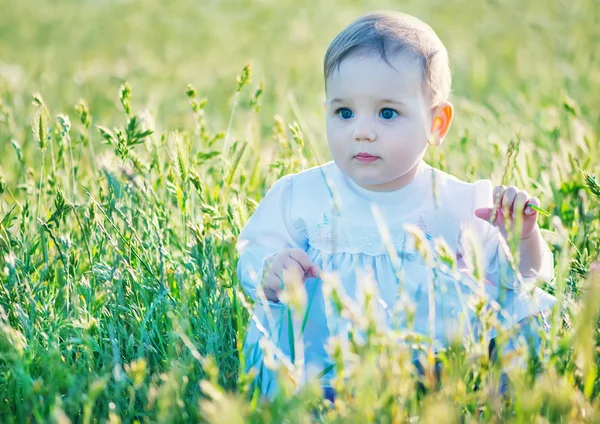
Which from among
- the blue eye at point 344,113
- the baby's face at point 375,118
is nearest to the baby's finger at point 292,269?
the baby's face at point 375,118

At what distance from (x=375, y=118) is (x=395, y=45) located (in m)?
0.20

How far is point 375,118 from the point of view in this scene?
204 centimetres

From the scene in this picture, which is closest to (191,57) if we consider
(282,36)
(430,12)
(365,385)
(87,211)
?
(282,36)

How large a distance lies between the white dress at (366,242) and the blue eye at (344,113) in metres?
0.22

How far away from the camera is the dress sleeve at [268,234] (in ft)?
7.00

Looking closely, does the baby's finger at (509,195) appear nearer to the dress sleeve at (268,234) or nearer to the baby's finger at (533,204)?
the baby's finger at (533,204)

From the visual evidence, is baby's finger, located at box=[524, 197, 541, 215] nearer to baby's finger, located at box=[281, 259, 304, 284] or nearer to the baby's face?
the baby's face

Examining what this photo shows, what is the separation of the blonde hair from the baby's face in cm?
2

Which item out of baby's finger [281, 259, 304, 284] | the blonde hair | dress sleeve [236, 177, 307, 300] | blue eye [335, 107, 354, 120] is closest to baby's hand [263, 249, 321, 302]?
baby's finger [281, 259, 304, 284]

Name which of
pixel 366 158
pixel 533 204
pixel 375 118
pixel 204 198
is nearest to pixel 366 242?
pixel 366 158

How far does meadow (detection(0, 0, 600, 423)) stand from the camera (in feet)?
4.90

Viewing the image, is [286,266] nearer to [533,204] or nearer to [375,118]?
[375,118]

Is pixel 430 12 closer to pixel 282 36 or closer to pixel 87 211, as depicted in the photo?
pixel 282 36

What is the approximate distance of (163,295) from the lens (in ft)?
6.48
